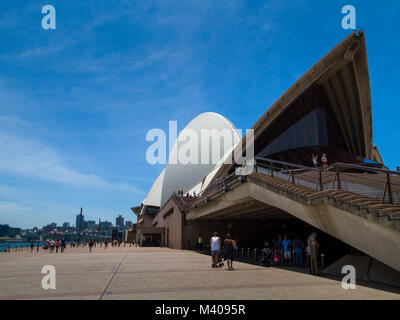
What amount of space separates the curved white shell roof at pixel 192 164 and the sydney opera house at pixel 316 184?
14090mm

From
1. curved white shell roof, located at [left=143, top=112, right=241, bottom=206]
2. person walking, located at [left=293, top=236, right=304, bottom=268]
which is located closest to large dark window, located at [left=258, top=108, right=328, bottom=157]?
person walking, located at [left=293, top=236, right=304, bottom=268]

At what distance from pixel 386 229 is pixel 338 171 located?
2408 mm

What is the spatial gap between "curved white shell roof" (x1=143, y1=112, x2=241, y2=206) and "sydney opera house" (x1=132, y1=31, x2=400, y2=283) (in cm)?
1409

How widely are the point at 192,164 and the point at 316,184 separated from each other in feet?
135

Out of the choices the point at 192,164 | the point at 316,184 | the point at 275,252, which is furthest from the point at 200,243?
the point at 192,164

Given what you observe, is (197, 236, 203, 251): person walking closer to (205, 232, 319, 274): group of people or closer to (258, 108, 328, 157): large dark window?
(258, 108, 328, 157): large dark window

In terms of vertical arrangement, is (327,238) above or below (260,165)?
below

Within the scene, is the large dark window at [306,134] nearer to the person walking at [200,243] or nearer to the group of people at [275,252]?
the person walking at [200,243]

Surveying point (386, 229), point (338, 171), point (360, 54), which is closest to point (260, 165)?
point (338, 171)

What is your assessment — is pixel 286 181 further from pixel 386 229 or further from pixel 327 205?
pixel 386 229

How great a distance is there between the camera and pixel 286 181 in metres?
11.0

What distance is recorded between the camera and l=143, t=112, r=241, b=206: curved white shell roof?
45.3m

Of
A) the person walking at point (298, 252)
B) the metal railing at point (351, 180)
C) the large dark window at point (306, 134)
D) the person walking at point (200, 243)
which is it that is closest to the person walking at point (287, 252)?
the person walking at point (298, 252)
